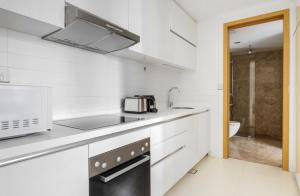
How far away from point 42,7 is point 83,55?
68 centimetres

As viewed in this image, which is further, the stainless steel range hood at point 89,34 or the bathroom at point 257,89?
the bathroom at point 257,89

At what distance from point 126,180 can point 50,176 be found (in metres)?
0.52

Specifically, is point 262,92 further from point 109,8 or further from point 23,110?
point 23,110

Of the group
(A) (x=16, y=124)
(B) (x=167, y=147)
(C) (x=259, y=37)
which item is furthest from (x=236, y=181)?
(C) (x=259, y=37)

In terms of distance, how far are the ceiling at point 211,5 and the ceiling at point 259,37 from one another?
0.74 meters

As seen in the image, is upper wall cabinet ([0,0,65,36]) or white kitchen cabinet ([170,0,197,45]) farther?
white kitchen cabinet ([170,0,197,45])

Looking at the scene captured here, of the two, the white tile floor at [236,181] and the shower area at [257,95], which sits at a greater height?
the shower area at [257,95]

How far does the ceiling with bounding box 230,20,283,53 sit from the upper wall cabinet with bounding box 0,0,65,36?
3.16 m

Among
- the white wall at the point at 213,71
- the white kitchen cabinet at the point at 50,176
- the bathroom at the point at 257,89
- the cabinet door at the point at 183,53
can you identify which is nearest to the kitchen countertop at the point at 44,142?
the white kitchen cabinet at the point at 50,176

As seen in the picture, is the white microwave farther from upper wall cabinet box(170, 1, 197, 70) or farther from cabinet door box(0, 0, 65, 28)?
upper wall cabinet box(170, 1, 197, 70)

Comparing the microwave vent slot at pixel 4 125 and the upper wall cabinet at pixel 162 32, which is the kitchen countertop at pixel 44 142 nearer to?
the microwave vent slot at pixel 4 125

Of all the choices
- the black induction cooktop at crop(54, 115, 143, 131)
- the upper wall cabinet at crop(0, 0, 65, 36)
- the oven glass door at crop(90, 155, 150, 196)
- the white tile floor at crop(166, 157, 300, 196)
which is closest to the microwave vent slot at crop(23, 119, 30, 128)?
the black induction cooktop at crop(54, 115, 143, 131)

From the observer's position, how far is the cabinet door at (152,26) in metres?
1.67

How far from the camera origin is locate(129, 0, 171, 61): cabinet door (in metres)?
1.67
